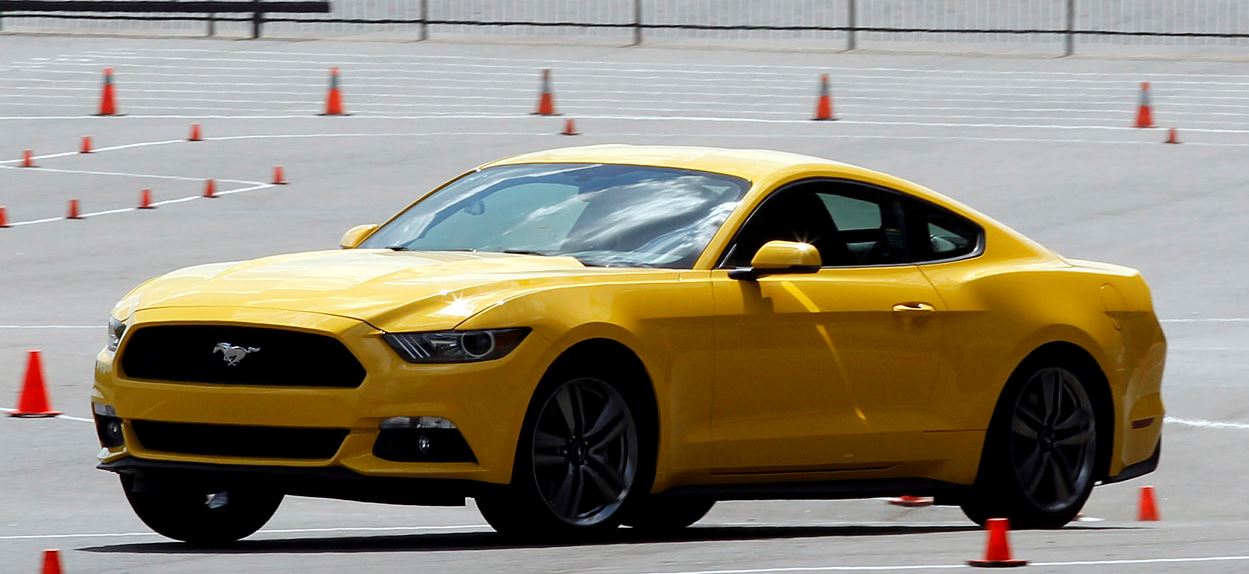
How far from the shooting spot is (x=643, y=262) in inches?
350

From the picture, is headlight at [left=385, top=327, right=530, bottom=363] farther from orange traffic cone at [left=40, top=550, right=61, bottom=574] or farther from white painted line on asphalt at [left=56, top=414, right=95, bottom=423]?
white painted line on asphalt at [left=56, top=414, right=95, bottom=423]

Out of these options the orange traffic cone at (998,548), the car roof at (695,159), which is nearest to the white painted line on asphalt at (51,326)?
the car roof at (695,159)

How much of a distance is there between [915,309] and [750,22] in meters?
36.8

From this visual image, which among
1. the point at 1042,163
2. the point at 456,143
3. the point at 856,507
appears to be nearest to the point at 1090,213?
the point at 1042,163

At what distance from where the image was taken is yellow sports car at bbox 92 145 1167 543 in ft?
26.5

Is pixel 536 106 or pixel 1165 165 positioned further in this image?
pixel 536 106

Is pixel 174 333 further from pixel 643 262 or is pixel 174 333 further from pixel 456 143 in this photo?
pixel 456 143

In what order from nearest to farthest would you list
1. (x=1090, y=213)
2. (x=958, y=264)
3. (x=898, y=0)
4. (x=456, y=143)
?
(x=958, y=264), (x=1090, y=213), (x=456, y=143), (x=898, y=0)

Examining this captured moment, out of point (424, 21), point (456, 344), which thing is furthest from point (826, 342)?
point (424, 21)

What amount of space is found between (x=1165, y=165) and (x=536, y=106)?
9279mm

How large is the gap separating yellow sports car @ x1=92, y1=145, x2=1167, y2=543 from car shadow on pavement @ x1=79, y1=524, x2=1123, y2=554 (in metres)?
0.09

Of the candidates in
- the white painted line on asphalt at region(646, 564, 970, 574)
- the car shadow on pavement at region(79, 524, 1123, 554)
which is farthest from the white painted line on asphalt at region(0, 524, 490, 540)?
the white painted line on asphalt at region(646, 564, 970, 574)

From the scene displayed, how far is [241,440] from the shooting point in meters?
8.18

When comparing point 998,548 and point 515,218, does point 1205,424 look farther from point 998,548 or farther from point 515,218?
point 998,548
